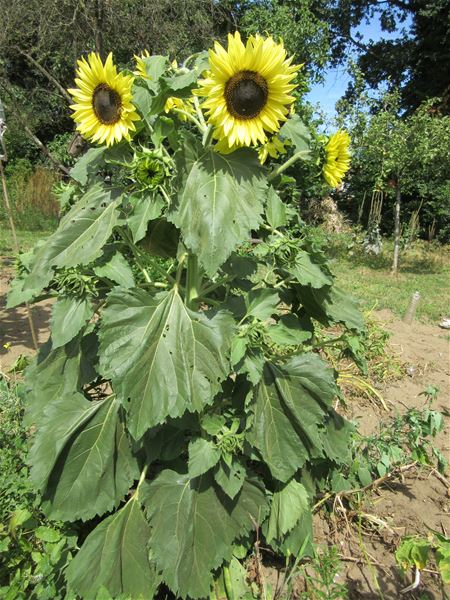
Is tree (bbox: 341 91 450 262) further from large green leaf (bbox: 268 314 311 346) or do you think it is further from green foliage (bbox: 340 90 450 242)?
large green leaf (bbox: 268 314 311 346)

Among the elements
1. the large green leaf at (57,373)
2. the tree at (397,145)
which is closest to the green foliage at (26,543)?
the large green leaf at (57,373)

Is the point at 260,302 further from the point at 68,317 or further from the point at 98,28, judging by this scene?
the point at 98,28

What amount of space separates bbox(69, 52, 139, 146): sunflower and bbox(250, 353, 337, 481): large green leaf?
986 mm

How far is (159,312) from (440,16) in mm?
17013

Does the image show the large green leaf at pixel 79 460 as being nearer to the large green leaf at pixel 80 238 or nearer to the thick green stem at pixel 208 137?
the large green leaf at pixel 80 238

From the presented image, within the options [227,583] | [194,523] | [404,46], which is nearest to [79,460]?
[194,523]

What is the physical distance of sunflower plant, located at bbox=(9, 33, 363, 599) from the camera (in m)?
1.39

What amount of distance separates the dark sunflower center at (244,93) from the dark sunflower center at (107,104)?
0.37m

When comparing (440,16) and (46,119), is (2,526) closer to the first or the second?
(46,119)

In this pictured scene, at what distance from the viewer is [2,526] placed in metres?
1.80

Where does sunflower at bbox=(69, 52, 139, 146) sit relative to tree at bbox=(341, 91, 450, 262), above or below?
below

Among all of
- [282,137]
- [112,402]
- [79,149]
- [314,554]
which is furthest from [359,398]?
[79,149]

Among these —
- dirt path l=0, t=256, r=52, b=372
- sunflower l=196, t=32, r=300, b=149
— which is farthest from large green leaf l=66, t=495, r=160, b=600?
dirt path l=0, t=256, r=52, b=372

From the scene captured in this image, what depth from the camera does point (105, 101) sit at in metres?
1.50
